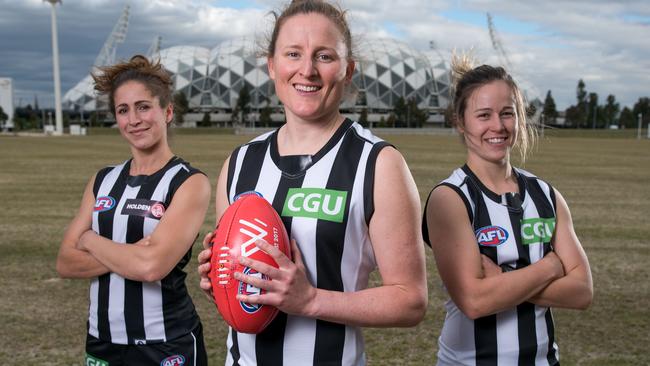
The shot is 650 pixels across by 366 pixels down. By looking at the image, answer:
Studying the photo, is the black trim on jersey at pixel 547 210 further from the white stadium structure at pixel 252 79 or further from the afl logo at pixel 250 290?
the white stadium structure at pixel 252 79

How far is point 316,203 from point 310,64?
0.43 m

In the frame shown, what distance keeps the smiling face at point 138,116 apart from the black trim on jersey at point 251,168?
39.4 inches

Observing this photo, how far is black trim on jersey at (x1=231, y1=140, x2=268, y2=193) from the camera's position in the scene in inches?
84.4

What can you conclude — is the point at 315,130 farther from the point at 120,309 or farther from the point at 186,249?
the point at 120,309

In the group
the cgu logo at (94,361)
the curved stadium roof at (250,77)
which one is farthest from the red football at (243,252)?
the curved stadium roof at (250,77)

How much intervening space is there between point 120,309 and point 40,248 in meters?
5.96

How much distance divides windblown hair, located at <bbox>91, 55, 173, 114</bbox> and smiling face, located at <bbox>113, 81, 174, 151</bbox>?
34 millimetres

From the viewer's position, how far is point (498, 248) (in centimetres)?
245

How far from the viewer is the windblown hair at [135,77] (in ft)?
10.3

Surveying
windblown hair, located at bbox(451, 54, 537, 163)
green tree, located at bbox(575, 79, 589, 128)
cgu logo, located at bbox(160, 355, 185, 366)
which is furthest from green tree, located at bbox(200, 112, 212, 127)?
windblown hair, located at bbox(451, 54, 537, 163)

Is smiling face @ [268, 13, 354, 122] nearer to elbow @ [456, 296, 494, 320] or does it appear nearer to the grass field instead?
elbow @ [456, 296, 494, 320]

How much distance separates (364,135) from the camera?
6.82ft

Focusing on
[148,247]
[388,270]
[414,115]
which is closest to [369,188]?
[388,270]

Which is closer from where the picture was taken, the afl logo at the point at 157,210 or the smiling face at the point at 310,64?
the smiling face at the point at 310,64
